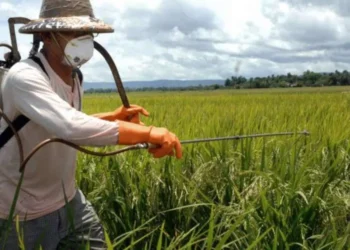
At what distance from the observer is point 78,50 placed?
210 centimetres

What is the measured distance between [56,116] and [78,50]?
26 centimetres

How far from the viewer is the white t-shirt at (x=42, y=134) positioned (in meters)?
1.96

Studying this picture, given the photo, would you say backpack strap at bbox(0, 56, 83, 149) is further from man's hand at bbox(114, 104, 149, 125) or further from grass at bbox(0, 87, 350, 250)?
grass at bbox(0, 87, 350, 250)

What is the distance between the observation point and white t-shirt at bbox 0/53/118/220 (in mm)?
1963

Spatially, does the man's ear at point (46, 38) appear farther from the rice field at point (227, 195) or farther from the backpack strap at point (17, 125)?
the rice field at point (227, 195)

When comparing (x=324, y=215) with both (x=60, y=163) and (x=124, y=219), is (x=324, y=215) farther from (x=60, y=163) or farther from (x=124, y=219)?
(x=60, y=163)

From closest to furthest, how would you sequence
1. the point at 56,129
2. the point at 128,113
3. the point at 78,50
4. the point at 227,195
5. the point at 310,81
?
the point at 56,129 < the point at 78,50 < the point at 128,113 < the point at 227,195 < the point at 310,81

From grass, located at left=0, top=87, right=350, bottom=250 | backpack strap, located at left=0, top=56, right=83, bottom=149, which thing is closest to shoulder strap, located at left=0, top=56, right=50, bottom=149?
backpack strap, located at left=0, top=56, right=83, bottom=149

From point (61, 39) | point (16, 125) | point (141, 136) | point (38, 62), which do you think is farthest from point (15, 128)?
point (141, 136)

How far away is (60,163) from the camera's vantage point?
235 centimetres

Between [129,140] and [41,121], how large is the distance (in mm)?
274

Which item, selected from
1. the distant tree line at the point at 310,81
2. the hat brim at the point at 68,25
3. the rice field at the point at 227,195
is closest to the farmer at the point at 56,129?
the hat brim at the point at 68,25

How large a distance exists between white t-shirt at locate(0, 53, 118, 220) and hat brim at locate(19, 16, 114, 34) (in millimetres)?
105

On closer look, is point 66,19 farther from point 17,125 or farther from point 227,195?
point 227,195
